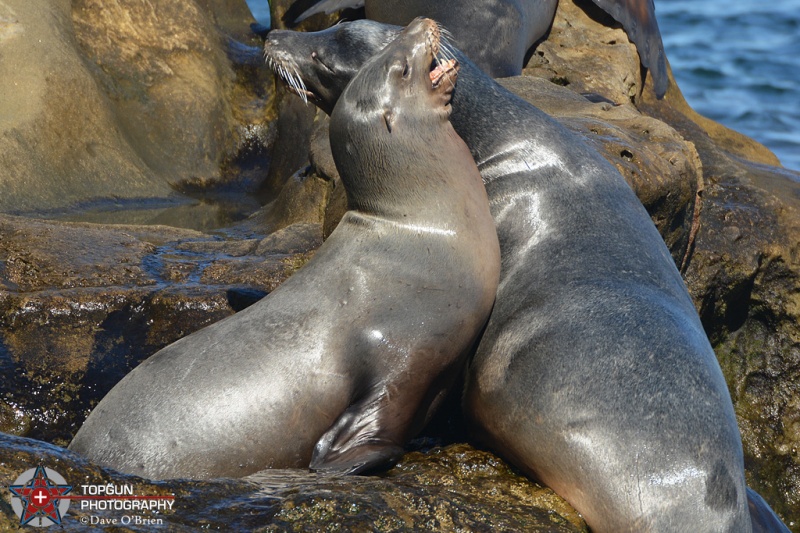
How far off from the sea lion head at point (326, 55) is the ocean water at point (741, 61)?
11936 mm

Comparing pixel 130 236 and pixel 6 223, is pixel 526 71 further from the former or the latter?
pixel 6 223

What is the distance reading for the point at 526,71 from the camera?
974 centimetres

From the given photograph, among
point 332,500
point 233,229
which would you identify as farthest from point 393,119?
point 233,229

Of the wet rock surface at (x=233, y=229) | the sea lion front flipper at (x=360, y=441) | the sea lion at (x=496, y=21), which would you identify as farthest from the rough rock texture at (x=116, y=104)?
the sea lion front flipper at (x=360, y=441)

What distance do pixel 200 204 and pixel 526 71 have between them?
11.6 feet

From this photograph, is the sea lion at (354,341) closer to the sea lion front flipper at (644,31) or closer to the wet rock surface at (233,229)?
the wet rock surface at (233,229)

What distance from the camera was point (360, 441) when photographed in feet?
14.2

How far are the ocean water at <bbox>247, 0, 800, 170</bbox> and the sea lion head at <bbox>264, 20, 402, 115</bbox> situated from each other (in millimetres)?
Result: 11936

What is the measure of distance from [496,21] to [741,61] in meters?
16.8

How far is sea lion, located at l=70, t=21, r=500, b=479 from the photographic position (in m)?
4.36

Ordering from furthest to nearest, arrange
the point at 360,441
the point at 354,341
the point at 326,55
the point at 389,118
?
the point at 326,55, the point at 389,118, the point at 354,341, the point at 360,441

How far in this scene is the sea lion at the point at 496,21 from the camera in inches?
365

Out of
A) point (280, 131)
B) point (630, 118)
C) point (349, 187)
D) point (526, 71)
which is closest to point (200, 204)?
point (280, 131)

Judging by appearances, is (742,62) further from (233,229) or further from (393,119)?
(393,119)
